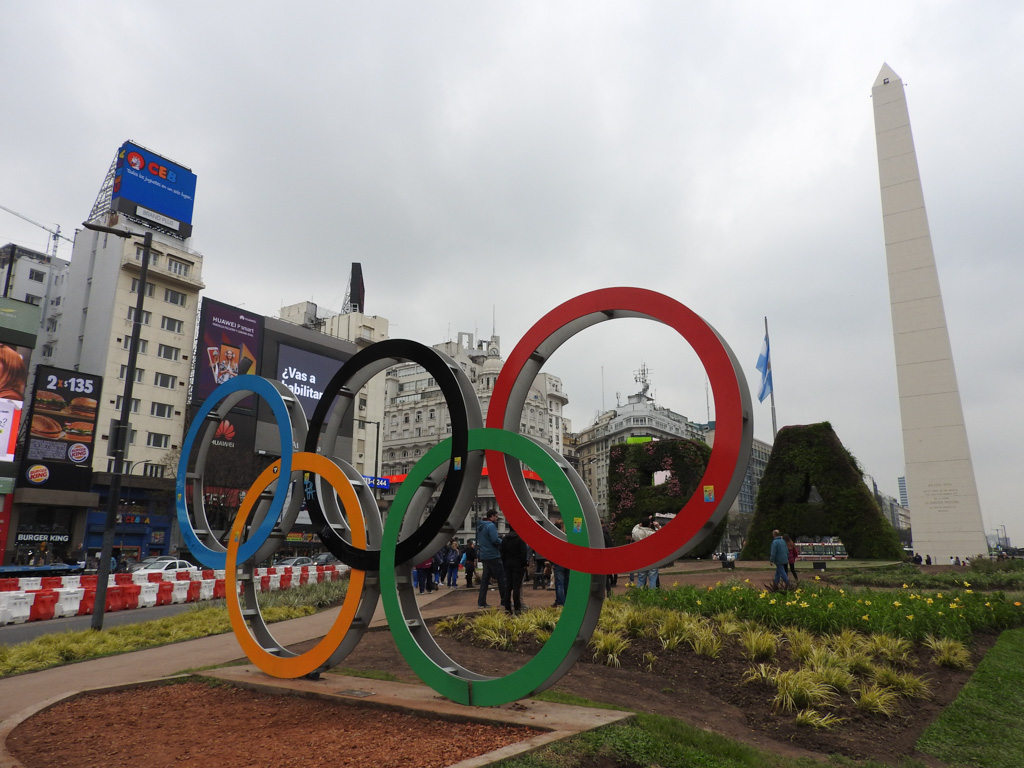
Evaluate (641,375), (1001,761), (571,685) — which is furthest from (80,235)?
(641,375)

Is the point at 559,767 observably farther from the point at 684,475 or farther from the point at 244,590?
the point at 684,475

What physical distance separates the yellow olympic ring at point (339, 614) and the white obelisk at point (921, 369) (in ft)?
93.0

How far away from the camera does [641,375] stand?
137 metres

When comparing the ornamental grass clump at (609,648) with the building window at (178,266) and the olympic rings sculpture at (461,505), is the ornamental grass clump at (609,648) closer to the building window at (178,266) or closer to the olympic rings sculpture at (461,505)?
the olympic rings sculpture at (461,505)

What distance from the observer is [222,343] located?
52969 mm

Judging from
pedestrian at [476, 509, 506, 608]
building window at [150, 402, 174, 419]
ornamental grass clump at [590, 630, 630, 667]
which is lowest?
ornamental grass clump at [590, 630, 630, 667]

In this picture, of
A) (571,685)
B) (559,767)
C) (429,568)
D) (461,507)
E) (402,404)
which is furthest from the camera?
(402,404)

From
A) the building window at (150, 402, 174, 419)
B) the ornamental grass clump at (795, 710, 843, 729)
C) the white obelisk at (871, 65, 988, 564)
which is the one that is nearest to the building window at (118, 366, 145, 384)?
the building window at (150, 402, 174, 419)

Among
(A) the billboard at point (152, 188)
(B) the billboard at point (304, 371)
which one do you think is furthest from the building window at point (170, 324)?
(B) the billboard at point (304, 371)

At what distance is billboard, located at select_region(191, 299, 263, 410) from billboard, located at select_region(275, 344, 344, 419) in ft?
8.71

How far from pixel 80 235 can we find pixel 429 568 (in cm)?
5015

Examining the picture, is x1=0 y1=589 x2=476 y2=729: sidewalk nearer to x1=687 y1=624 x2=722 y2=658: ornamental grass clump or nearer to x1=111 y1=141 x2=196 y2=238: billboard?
x1=687 y1=624 x2=722 y2=658: ornamental grass clump

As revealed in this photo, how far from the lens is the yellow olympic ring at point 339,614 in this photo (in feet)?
25.8

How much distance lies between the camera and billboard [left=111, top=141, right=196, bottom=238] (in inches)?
1911
